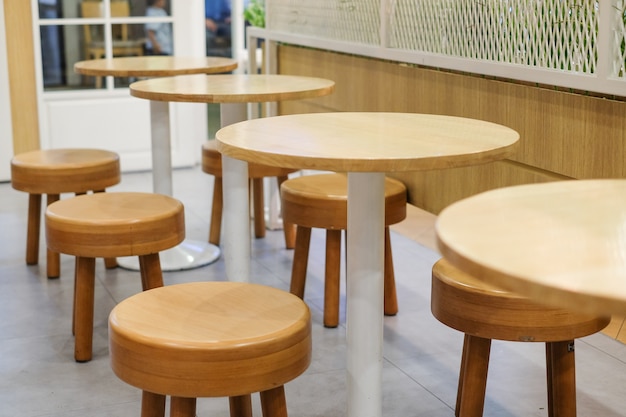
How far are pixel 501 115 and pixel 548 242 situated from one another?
1.70 metres

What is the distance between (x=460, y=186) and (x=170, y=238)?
0.99m

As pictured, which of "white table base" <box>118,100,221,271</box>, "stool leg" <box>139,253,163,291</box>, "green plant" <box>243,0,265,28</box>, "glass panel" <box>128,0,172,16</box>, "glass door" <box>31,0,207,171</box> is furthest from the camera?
"green plant" <box>243,0,265,28</box>

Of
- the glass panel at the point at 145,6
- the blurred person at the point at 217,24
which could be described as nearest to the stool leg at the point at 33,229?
the glass panel at the point at 145,6

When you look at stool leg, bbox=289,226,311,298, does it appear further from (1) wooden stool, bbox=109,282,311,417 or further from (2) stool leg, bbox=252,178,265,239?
(1) wooden stool, bbox=109,282,311,417

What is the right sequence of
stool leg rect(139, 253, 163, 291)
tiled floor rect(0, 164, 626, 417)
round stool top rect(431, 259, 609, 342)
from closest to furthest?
round stool top rect(431, 259, 609, 342) < tiled floor rect(0, 164, 626, 417) < stool leg rect(139, 253, 163, 291)

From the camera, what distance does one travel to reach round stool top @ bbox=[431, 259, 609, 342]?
6.86 ft

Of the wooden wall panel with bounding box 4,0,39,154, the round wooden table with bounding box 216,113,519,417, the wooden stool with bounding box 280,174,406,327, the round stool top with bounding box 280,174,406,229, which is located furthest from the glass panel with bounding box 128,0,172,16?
the round wooden table with bounding box 216,113,519,417

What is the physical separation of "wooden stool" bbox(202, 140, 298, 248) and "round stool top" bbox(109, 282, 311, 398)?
2064mm

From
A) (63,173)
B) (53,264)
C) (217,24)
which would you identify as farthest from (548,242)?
(217,24)

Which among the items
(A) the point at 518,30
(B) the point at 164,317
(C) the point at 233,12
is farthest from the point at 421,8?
(C) the point at 233,12

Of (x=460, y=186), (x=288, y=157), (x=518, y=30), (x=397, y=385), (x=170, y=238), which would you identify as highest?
(x=518, y=30)

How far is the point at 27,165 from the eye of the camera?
12.7ft

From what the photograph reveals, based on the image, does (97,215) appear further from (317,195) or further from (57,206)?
(317,195)

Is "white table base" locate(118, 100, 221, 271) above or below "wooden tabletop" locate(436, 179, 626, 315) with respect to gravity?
below
